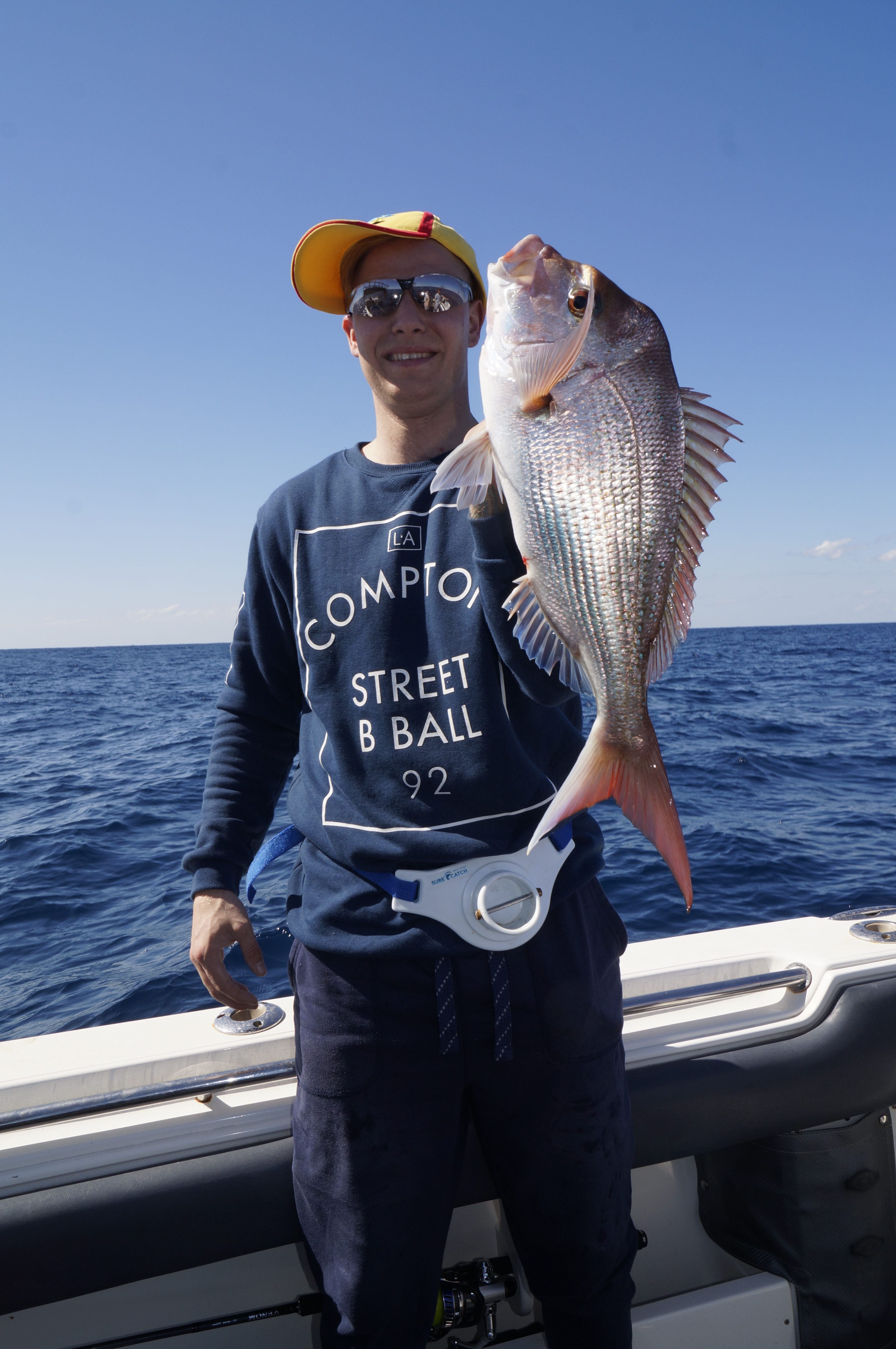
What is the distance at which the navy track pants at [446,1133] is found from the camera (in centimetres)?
151

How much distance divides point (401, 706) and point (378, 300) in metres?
0.84

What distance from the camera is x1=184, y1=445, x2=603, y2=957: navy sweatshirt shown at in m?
1.55

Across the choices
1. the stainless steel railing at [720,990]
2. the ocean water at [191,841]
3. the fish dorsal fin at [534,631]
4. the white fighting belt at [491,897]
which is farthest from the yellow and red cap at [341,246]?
the ocean water at [191,841]

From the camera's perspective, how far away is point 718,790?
10.1 metres

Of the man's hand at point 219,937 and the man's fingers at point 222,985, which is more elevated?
the man's hand at point 219,937

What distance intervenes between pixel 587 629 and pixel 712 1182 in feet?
6.25

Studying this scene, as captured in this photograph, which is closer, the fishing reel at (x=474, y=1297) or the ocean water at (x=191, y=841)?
the fishing reel at (x=474, y=1297)

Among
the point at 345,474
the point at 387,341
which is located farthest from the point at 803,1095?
the point at 387,341

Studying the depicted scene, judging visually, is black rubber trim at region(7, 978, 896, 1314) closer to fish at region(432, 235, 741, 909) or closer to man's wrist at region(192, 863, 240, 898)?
man's wrist at region(192, 863, 240, 898)

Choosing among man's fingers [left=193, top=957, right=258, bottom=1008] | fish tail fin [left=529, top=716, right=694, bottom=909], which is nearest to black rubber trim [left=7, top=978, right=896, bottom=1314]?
man's fingers [left=193, top=957, right=258, bottom=1008]

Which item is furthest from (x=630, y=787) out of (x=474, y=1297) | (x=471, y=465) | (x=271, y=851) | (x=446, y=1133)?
(x=474, y=1297)

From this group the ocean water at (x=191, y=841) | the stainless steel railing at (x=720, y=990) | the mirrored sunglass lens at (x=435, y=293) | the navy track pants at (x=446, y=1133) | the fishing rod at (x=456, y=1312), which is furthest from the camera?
the ocean water at (x=191, y=841)

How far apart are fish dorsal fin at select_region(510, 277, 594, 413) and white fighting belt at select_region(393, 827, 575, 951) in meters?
0.80

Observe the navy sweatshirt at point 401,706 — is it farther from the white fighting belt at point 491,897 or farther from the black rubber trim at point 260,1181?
the black rubber trim at point 260,1181
